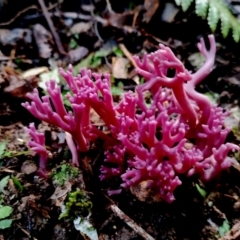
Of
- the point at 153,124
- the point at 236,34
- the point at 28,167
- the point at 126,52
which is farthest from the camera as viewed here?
the point at 126,52

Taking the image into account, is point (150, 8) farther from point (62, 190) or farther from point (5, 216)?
point (5, 216)

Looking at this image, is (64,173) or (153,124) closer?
(153,124)

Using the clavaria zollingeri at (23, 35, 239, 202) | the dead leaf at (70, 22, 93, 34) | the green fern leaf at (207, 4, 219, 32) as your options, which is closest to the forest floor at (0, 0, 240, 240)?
the dead leaf at (70, 22, 93, 34)

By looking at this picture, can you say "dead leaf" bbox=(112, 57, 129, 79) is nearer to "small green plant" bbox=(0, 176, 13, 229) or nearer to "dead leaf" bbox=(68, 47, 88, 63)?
"dead leaf" bbox=(68, 47, 88, 63)

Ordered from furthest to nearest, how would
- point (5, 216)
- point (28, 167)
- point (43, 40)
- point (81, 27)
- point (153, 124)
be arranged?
1. point (81, 27)
2. point (43, 40)
3. point (28, 167)
4. point (5, 216)
5. point (153, 124)

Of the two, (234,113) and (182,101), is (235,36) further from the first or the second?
(182,101)

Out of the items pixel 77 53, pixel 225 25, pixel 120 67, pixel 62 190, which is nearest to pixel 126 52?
pixel 120 67

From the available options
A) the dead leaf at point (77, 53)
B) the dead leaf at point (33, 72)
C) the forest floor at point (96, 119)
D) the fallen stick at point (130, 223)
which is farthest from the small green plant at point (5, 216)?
the dead leaf at point (77, 53)

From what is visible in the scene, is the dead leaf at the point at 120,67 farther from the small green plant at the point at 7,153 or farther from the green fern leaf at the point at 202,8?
the small green plant at the point at 7,153
